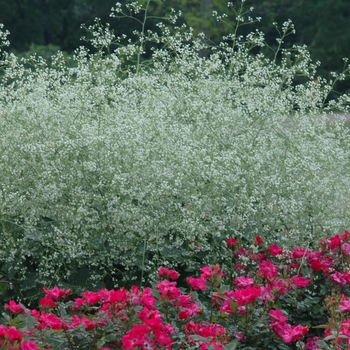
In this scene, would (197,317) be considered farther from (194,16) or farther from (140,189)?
(194,16)

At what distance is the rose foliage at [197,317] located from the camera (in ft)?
8.63

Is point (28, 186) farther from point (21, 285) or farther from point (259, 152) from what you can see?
point (259, 152)

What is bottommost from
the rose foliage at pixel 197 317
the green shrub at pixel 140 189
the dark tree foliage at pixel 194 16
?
the rose foliage at pixel 197 317

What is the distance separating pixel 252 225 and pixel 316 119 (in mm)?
1213

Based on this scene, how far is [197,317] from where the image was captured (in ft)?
10.2

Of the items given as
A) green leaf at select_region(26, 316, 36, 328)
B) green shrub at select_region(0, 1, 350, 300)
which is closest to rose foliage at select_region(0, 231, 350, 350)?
green leaf at select_region(26, 316, 36, 328)

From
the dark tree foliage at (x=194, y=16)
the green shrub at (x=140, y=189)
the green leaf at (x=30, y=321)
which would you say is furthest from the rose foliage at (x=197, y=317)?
the dark tree foliage at (x=194, y=16)

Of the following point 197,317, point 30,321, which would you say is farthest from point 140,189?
point 30,321

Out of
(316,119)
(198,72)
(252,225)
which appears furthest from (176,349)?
(198,72)

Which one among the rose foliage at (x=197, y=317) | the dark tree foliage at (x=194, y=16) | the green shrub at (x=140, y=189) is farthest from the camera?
the dark tree foliage at (x=194, y=16)

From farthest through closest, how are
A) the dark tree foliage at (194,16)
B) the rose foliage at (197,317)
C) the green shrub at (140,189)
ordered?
the dark tree foliage at (194,16)
the green shrub at (140,189)
the rose foliage at (197,317)

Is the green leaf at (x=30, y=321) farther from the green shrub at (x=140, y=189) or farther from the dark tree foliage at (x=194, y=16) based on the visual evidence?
the dark tree foliage at (x=194, y=16)

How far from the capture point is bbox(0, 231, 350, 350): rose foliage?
2631 millimetres

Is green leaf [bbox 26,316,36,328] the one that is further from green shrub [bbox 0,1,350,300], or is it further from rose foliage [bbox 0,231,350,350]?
green shrub [bbox 0,1,350,300]
